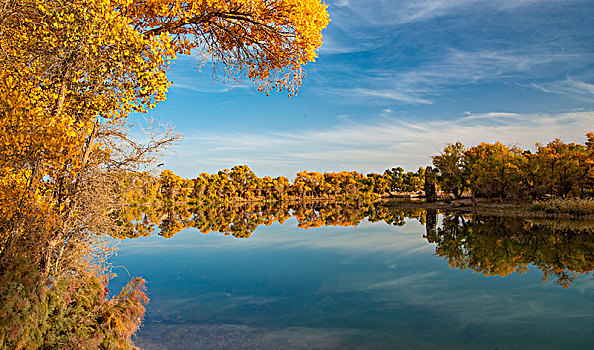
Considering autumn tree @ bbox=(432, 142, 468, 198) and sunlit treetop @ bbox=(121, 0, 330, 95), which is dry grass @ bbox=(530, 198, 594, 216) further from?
sunlit treetop @ bbox=(121, 0, 330, 95)

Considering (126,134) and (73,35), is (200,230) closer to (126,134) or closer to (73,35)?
(126,134)

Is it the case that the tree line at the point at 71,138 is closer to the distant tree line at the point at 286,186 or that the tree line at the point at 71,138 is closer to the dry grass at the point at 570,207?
the dry grass at the point at 570,207

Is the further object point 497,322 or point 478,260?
point 478,260

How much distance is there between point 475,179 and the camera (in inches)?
1476

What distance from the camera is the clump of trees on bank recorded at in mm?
29438

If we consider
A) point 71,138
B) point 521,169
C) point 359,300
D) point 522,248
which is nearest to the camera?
point 71,138

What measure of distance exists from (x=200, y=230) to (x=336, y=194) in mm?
56336

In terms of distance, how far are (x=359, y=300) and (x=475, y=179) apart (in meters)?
33.4

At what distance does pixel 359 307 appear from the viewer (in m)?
9.05

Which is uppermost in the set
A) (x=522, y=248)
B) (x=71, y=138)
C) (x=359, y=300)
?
(x=71, y=138)

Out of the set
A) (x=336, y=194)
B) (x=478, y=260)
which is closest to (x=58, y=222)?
(x=478, y=260)

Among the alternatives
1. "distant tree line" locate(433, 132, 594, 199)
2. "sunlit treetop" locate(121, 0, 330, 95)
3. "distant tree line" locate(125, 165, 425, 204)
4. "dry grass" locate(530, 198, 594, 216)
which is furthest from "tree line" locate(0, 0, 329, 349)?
"distant tree line" locate(125, 165, 425, 204)

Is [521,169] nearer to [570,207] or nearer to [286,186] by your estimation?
[570,207]

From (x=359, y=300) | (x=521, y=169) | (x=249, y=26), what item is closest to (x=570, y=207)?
(x=521, y=169)
